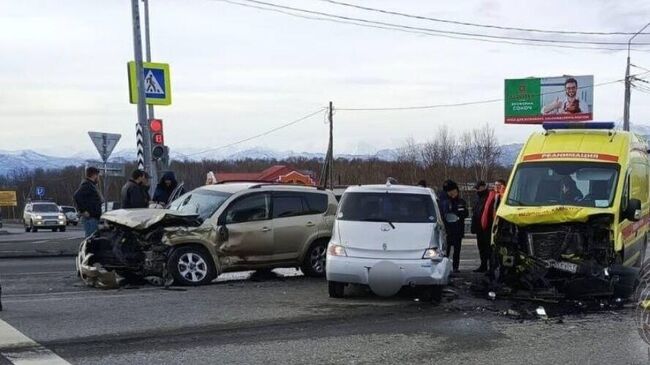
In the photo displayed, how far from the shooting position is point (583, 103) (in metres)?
43.2

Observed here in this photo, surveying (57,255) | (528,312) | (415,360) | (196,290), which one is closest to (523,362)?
(415,360)

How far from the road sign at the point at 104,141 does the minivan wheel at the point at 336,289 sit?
11.3m

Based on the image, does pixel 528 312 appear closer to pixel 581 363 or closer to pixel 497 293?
pixel 497 293

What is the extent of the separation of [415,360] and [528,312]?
2.94 meters

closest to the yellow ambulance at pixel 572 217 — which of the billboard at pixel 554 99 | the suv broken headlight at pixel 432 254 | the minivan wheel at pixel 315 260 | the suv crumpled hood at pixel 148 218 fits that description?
the suv broken headlight at pixel 432 254

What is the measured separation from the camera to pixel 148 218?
10758 mm

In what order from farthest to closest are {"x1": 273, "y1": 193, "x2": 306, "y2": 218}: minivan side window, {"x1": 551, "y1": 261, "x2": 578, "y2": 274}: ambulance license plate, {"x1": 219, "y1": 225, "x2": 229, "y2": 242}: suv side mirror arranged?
{"x1": 273, "y1": 193, "x2": 306, "y2": 218}: minivan side window → {"x1": 219, "y1": 225, "x2": 229, "y2": 242}: suv side mirror → {"x1": 551, "y1": 261, "x2": 578, "y2": 274}: ambulance license plate

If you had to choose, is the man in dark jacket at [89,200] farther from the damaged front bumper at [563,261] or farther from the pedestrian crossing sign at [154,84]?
the damaged front bumper at [563,261]

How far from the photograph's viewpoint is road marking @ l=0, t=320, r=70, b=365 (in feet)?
20.2

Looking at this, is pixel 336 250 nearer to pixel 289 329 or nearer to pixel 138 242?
pixel 289 329

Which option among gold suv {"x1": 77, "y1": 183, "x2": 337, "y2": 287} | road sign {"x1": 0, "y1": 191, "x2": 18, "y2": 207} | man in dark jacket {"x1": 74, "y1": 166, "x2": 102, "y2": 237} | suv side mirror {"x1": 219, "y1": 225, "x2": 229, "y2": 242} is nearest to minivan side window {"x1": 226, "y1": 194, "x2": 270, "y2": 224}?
gold suv {"x1": 77, "y1": 183, "x2": 337, "y2": 287}

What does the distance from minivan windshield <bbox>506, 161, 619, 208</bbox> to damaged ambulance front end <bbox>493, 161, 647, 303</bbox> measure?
0.01 meters

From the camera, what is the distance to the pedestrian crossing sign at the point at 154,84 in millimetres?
18516

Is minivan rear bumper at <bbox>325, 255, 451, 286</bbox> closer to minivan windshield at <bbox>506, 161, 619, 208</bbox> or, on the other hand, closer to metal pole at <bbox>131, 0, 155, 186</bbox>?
minivan windshield at <bbox>506, 161, 619, 208</bbox>
